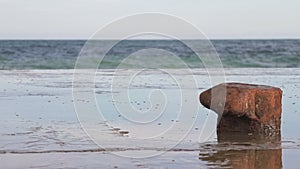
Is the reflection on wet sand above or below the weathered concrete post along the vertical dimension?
below

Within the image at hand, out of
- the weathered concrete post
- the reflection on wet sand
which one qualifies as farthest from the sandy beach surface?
the weathered concrete post

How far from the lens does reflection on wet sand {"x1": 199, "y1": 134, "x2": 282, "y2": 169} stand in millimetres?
8466

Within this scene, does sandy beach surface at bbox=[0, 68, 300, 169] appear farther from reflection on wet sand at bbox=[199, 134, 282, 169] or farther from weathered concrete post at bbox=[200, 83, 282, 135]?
weathered concrete post at bbox=[200, 83, 282, 135]

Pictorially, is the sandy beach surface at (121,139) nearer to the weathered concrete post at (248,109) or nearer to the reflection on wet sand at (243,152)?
the reflection on wet sand at (243,152)

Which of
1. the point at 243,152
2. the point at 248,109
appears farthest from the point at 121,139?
the point at 248,109

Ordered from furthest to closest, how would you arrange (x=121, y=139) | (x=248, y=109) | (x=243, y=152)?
1. (x=248, y=109)
2. (x=121, y=139)
3. (x=243, y=152)

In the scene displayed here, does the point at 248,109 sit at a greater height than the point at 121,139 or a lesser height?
greater

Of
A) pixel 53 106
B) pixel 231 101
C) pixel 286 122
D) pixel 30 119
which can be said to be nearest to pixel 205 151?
pixel 231 101

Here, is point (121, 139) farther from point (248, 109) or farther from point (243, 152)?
point (248, 109)

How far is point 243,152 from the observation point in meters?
9.29

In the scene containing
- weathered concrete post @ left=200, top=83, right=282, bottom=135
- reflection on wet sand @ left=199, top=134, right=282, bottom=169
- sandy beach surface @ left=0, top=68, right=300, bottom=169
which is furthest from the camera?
weathered concrete post @ left=200, top=83, right=282, bottom=135

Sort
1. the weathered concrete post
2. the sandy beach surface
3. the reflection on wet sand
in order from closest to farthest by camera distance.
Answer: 1. the reflection on wet sand
2. the sandy beach surface
3. the weathered concrete post

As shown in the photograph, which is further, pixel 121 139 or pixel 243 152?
pixel 121 139

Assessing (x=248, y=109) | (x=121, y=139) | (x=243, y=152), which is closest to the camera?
(x=243, y=152)
